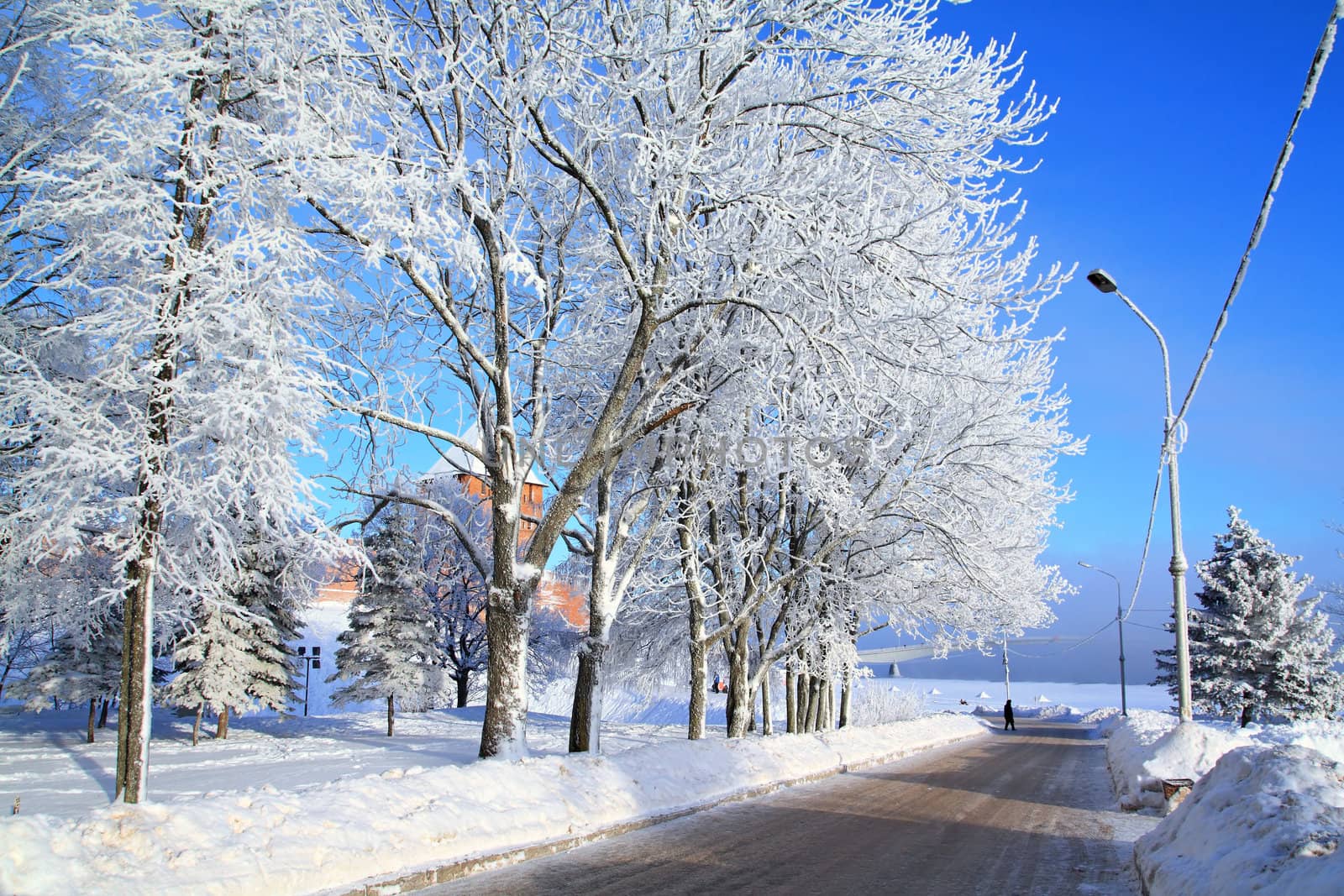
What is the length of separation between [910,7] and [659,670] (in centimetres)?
2262

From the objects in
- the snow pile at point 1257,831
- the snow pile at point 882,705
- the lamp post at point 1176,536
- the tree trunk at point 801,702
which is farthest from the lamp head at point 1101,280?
the snow pile at point 882,705

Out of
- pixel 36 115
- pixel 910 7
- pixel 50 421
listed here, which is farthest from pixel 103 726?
pixel 910 7

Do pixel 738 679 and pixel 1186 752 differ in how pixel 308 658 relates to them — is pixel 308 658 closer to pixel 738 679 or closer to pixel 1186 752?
pixel 738 679

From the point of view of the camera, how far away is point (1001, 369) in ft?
64.0

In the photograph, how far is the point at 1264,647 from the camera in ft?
114

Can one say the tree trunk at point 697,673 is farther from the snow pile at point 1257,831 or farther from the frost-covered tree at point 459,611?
the frost-covered tree at point 459,611

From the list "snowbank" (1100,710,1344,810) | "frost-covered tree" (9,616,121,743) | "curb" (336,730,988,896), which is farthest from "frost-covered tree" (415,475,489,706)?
"snowbank" (1100,710,1344,810)

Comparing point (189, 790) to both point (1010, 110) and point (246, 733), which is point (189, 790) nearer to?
point (1010, 110)

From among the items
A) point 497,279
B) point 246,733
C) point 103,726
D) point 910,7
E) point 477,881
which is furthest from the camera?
point 103,726

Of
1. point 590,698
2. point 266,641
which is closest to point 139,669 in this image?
point 590,698

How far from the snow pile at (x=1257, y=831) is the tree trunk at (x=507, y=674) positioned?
6.73 metres

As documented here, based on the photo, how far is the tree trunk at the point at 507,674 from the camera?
1005 centimetres

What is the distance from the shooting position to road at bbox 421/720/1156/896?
267 inches

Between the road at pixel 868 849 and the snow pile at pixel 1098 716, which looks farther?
the snow pile at pixel 1098 716
